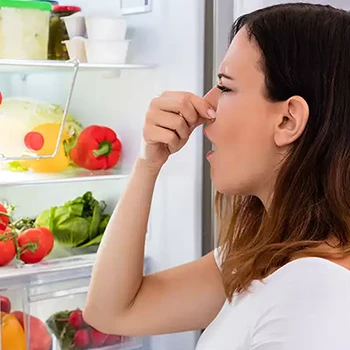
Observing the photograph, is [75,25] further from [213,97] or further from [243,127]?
[243,127]

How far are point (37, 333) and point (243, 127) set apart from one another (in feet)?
2.99

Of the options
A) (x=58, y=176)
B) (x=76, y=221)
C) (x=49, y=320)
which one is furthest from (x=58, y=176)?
(x=49, y=320)

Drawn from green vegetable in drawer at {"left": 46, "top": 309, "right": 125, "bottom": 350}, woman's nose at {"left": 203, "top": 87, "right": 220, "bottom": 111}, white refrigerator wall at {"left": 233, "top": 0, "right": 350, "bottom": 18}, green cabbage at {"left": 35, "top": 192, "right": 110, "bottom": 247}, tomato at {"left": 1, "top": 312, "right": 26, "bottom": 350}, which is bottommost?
green vegetable in drawer at {"left": 46, "top": 309, "right": 125, "bottom": 350}

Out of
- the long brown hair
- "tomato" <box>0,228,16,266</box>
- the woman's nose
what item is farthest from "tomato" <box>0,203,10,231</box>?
the long brown hair

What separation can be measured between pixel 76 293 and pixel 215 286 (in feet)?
1.88

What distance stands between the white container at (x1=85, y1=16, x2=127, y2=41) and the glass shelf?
34 centimetres

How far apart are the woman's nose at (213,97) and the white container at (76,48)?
0.63 m

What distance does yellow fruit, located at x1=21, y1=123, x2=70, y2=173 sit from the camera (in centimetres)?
186

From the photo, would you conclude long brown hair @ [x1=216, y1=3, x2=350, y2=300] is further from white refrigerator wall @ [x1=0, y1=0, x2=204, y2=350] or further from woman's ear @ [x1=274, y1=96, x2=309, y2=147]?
white refrigerator wall @ [x1=0, y1=0, x2=204, y2=350]

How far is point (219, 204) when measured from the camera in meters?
1.42

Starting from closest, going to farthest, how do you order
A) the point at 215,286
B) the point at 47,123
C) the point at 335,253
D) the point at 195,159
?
the point at 335,253, the point at 215,286, the point at 195,159, the point at 47,123

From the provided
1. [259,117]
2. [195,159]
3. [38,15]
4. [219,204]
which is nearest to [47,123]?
[38,15]

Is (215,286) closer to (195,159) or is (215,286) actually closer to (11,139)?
(195,159)

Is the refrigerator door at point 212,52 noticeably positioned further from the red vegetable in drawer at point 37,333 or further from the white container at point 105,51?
the red vegetable in drawer at point 37,333
